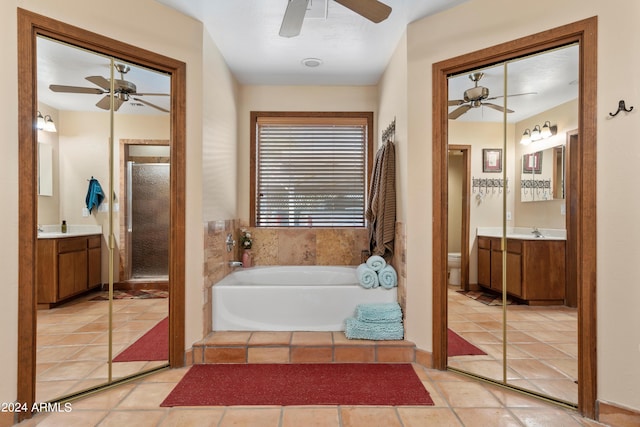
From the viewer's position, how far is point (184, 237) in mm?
2439

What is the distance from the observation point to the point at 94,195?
84.4 inches

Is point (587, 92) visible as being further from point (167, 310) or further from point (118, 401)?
point (118, 401)

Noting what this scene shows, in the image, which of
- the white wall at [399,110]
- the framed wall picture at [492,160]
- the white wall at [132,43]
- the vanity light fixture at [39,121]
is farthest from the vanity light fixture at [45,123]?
the framed wall picture at [492,160]

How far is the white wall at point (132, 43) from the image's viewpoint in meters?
1.75

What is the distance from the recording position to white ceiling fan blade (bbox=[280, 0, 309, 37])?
1.82 metres

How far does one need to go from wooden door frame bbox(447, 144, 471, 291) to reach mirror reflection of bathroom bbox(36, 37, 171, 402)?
2.06 metres

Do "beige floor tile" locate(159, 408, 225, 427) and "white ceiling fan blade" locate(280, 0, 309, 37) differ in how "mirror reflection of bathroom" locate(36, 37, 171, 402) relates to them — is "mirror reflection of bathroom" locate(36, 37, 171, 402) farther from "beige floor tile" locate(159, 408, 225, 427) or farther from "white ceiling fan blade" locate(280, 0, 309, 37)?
"white ceiling fan blade" locate(280, 0, 309, 37)

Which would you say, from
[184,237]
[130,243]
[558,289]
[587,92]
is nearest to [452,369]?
[558,289]

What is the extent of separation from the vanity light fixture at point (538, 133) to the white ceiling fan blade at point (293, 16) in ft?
5.02

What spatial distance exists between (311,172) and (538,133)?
2267 millimetres

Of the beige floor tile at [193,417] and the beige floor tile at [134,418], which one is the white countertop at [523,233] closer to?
the beige floor tile at [193,417]

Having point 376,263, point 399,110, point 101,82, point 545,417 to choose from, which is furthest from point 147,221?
point 545,417

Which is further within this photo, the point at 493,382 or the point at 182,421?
the point at 493,382

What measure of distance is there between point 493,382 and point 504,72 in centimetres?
200
